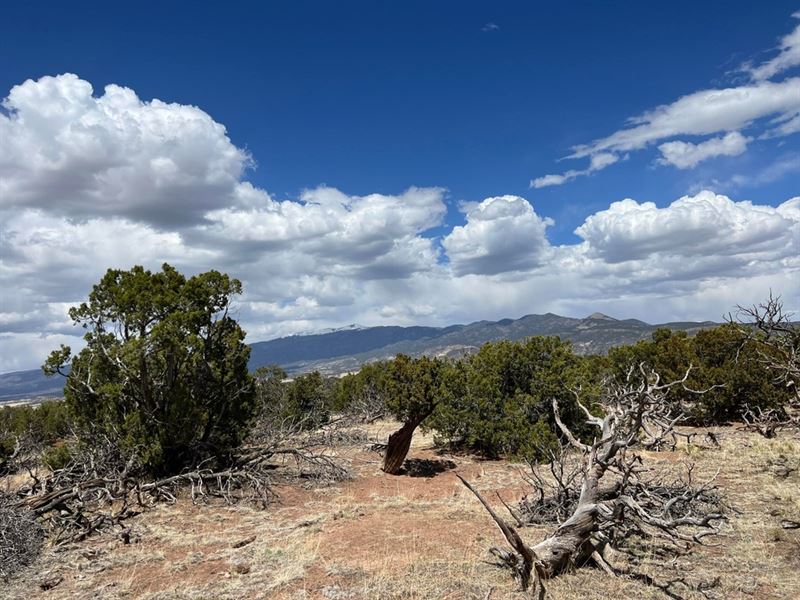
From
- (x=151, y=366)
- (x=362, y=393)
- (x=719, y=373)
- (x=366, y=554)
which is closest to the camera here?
(x=366, y=554)

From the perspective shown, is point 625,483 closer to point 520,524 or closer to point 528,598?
point 528,598

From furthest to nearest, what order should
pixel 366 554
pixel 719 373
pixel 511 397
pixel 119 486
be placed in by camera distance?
pixel 719 373
pixel 511 397
pixel 119 486
pixel 366 554

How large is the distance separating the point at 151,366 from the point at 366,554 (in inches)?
394

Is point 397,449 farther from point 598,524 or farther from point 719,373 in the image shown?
point 719,373

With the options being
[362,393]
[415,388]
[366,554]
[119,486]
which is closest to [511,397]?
[415,388]

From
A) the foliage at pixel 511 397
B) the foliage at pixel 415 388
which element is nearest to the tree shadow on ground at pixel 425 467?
the foliage at pixel 511 397

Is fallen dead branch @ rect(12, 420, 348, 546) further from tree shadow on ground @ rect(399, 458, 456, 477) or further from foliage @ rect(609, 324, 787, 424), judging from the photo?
foliage @ rect(609, 324, 787, 424)

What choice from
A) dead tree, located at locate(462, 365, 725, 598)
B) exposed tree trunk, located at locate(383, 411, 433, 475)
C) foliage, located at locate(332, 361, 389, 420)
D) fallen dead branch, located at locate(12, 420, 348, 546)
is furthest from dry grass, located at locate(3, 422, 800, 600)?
foliage, located at locate(332, 361, 389, 420)

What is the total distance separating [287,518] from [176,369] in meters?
6.34

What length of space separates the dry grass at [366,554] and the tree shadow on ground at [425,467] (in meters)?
2.87

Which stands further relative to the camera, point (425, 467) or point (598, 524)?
point (425, 467)

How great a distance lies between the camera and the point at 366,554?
29.7 feet

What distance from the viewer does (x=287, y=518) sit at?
41.0ft

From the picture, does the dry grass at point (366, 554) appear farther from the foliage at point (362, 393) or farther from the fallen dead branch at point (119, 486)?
the foliage at point (362, 393)
